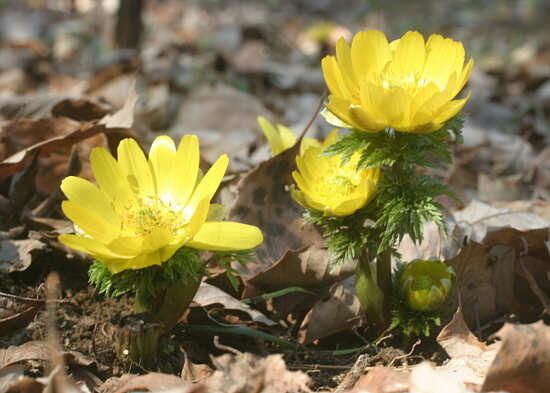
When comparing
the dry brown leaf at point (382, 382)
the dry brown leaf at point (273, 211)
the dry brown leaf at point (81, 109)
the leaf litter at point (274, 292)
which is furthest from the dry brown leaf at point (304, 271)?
the dry brown leaf at point (81, 109)

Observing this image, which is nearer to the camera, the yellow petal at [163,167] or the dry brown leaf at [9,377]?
the dry brown leaf at [9,377]

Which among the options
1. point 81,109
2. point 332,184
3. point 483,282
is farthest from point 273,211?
point 81,109

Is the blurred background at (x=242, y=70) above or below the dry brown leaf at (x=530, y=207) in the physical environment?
above

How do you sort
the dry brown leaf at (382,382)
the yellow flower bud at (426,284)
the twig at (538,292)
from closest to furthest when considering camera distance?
1. the dry brown leaf at (382,382)
2. the yellow flower bud at (426,284)
3. the twig at (538,292)

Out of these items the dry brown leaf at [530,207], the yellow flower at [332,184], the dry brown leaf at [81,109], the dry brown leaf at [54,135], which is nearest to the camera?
the yellow flower at [332,184]

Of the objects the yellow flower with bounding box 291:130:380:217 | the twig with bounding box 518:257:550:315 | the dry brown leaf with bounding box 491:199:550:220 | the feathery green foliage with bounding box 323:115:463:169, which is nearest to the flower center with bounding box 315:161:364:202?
the yellow flower with bounding box 291:130:380:217

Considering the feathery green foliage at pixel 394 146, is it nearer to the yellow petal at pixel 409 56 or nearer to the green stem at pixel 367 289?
the yellow petal at pixel 409 56
